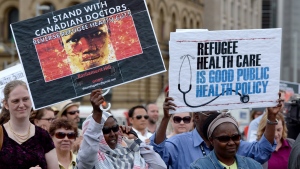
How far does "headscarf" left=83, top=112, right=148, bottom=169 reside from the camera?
742 cm

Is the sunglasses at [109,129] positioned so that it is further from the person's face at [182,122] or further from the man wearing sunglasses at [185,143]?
the person's face at [182,122]

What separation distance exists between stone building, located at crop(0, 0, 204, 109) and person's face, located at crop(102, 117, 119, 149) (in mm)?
41444

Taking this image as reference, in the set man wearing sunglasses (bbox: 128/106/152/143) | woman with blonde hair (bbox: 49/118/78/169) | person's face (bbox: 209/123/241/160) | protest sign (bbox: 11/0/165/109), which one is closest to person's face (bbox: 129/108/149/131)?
man wearing sunglasses (bbox: 128/106/152/143)

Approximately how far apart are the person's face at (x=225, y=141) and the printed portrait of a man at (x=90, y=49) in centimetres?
173

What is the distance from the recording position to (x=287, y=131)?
35.1ft

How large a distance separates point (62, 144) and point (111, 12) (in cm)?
166

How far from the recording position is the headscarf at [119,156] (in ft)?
24.3

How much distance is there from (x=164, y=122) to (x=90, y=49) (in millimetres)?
1003

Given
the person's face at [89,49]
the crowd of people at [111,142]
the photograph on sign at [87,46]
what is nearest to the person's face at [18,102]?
the crowd of people at [111,142]

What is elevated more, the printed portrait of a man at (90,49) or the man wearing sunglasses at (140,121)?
the printed portrait of a man at (90,49)

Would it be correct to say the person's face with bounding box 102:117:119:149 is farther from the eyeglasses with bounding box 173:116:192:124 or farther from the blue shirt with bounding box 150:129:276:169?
the eyeglasses with bounding box 173:116:192:124

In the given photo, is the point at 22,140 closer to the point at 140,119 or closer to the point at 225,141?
the point at 225,141

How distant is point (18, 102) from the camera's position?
24.1ft

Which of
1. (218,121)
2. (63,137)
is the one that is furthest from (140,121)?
(218,121)
